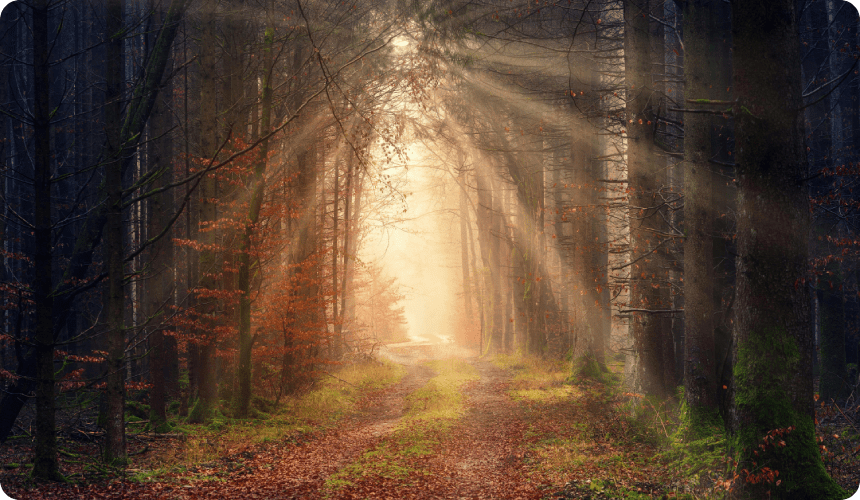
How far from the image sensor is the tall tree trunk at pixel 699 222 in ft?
25.8

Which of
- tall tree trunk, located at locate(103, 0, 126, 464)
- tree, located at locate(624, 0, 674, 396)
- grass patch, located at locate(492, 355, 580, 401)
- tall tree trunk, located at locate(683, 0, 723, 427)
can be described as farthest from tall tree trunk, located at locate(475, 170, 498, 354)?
tall tree trunk, located at locate(103, 0, 126, 464)

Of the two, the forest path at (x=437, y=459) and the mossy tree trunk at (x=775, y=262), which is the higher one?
the mossy tree trunk at (x=775, y=262)

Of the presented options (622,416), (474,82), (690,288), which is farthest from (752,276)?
(474,82)

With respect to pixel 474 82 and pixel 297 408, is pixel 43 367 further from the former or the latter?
pixel 474 82

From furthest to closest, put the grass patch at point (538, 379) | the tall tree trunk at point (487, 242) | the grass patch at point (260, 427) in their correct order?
the tall tree trunk at point (487, 242) → the grass patch at point (538, 379) → the grass patch at point (260, 427)

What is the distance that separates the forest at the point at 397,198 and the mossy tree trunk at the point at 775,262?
0.02 meters

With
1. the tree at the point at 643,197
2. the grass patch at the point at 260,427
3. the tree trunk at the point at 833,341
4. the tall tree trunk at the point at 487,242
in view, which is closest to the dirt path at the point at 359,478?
the grass patch at the point at 260,427

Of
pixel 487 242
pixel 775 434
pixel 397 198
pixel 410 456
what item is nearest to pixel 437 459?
pixel 410 456

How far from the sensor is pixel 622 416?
410 inches

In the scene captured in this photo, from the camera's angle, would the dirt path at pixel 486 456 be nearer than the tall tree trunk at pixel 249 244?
Yes

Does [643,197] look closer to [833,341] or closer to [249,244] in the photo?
[833,341]

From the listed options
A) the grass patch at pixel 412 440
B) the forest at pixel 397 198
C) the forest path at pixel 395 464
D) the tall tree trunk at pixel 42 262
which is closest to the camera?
the forest at pixel 397 198

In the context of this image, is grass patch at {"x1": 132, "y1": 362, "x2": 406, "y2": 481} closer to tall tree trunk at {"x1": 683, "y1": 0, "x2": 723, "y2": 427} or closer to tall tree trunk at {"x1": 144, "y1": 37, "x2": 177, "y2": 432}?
tall tree trunk at {"x1": 144, "y1": 37, "x2": 177, "y2": 432}

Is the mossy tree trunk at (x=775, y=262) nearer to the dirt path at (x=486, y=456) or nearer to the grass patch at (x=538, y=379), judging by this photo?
the dirt path at (x=486, y=456)
